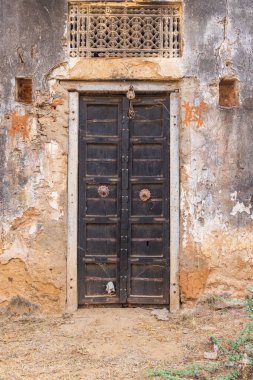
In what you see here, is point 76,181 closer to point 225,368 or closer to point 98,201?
point 98,201

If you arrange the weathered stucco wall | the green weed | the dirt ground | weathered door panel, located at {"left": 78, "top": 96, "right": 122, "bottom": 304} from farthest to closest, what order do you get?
weathered door panel, located at {"left": 78, "top": 96, "right": 122, "bottom": 304} < the weathered stucco wall < the dirt ground < the green weed

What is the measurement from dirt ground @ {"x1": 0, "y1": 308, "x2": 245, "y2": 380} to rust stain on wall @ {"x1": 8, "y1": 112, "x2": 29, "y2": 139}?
2.01m

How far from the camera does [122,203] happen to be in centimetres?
604

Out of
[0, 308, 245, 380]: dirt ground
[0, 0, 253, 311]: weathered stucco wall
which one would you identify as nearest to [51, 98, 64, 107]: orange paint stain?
[0, 0, 253, 311]: weathered stucco wall

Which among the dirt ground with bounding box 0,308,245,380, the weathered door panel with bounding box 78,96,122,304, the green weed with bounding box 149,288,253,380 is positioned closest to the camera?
the green weed with bounding box 149,288,253,380

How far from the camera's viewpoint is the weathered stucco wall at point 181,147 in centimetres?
591

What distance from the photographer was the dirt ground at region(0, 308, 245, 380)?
4.57 meters

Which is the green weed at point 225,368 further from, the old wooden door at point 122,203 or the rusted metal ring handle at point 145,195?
the rusted metal ring handle at point 145,195

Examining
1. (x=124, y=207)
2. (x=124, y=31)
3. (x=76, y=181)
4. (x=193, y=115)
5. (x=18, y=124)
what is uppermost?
(x=124, y=31)

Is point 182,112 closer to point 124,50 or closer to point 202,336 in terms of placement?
point 124,50

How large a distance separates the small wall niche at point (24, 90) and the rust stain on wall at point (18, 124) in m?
0.18

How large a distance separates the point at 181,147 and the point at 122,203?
2.97ft

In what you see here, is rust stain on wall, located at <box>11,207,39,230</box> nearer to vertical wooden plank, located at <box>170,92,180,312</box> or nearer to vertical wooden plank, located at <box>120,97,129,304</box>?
vertical wooden plank, located at <box>120,97,129,304</box>

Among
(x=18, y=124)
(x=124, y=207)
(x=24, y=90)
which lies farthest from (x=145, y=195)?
(x=24, y=90)
